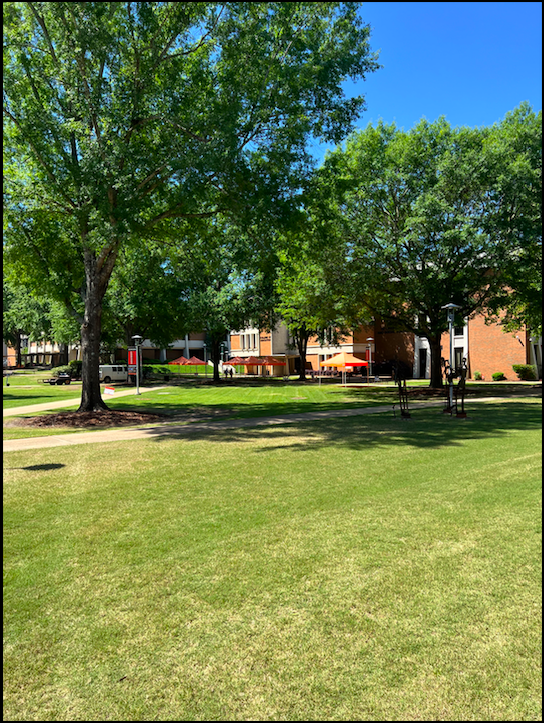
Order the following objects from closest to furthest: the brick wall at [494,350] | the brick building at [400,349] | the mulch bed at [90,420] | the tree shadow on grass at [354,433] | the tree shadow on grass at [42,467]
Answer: the brick wall at [494,350] < the brick building at [400,349] < the tree shadow on grass at [42,467] < the tree shadow on grass at [354,433] < the mulch bed at [90,420]

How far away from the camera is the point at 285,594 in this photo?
3818 mm

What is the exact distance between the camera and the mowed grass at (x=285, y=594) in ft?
7.70

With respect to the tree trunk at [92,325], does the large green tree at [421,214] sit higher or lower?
higher

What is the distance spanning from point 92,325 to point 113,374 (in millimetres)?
30978

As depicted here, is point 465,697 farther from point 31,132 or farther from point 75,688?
point 31,132

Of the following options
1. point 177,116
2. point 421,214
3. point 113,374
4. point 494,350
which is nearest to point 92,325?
point 177,116

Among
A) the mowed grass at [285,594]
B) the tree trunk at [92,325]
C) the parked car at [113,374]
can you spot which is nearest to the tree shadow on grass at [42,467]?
the mowed grass at [285,594]

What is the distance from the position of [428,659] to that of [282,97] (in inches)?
509

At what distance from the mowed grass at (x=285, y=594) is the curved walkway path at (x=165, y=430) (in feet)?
15.1

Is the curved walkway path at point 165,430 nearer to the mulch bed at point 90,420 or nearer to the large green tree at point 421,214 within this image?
the mulch bed at point 90,420

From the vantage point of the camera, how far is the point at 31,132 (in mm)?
12914

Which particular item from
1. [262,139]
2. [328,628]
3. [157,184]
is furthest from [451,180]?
[328,628]

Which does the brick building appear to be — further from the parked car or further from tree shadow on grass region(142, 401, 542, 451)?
the parked car

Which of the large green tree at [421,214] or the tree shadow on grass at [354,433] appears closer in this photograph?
the tree shadow on grass at [354,433]
